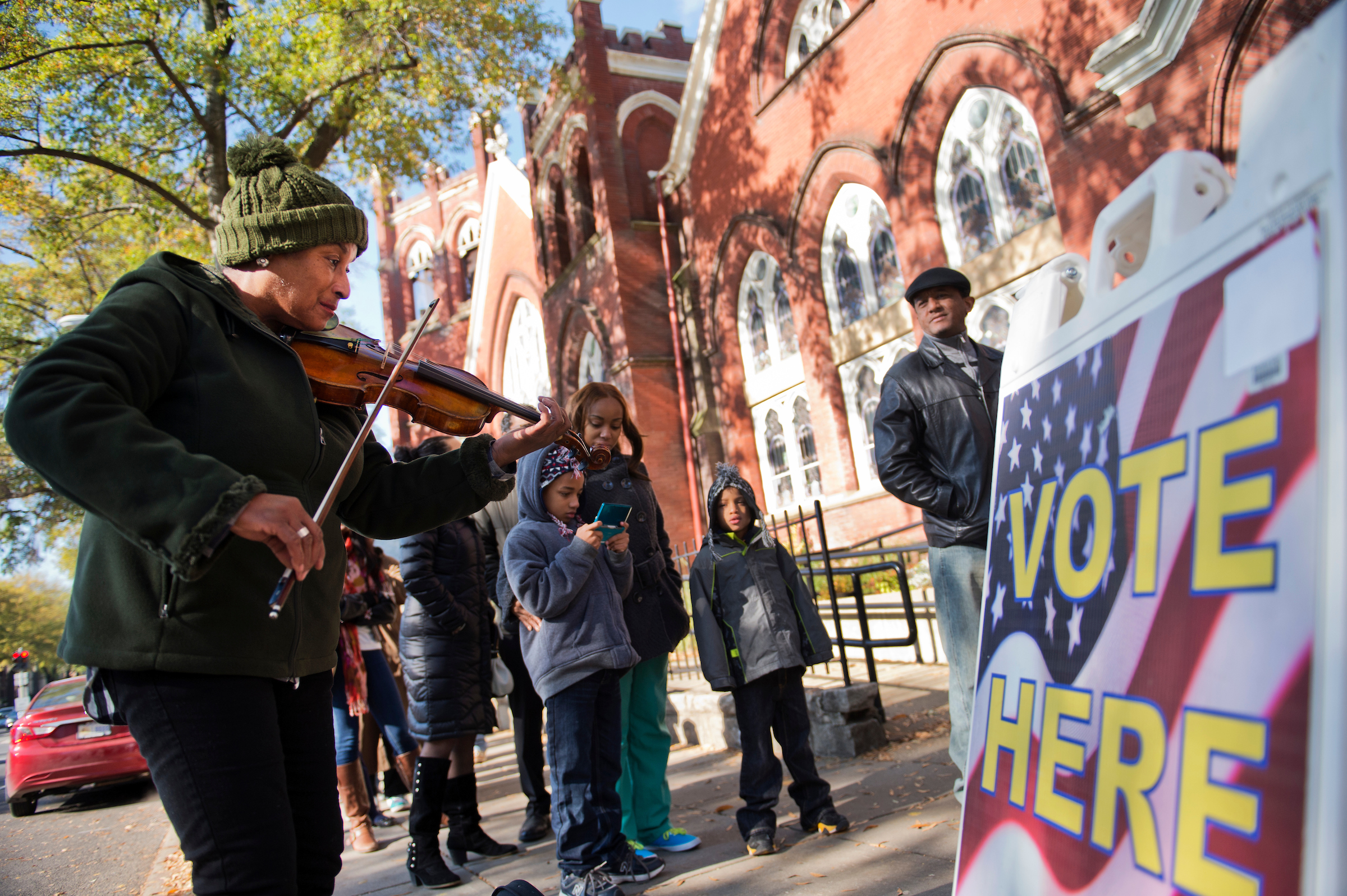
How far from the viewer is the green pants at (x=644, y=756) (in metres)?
3.93

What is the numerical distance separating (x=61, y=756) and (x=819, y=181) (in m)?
12.0

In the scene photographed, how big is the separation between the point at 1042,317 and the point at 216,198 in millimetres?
10644

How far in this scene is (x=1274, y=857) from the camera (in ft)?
2.93

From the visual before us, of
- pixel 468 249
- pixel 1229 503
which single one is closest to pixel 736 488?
pixel 1229 503

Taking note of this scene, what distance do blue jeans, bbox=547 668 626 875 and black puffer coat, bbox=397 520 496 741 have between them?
2.97 ft

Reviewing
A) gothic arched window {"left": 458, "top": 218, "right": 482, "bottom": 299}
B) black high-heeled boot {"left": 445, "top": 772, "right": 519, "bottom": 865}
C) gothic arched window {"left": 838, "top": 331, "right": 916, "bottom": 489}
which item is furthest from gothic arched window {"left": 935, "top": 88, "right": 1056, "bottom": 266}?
gothic arched window {"left": 458, "top": 218, "right": 482, "bottom": 299}

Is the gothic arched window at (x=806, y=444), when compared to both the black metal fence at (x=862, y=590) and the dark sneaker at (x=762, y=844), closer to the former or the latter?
the black metal fence at (x=862, y=590)

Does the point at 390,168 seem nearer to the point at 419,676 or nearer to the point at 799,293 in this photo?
the point at 799,293

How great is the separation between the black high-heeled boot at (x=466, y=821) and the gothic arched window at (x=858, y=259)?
31.9 ft

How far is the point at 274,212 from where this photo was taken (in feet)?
6.29

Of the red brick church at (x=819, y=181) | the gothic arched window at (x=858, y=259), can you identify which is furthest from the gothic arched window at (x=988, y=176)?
the gothic arched window at (x=858, y=259)

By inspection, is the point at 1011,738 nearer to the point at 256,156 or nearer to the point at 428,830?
the point at 256,156

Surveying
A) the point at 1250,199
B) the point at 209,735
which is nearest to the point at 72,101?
the point at 209,735

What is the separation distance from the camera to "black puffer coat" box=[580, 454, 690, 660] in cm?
402
